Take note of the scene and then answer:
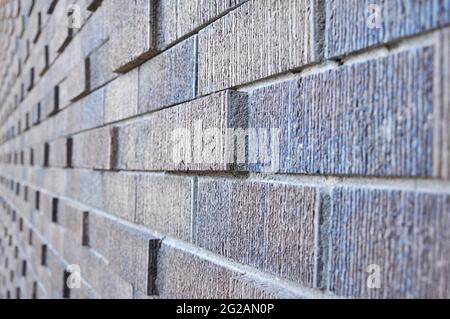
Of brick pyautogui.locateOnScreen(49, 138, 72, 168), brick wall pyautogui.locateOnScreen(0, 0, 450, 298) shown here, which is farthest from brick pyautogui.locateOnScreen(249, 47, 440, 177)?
brick pyautogui.locateOnScreen(49, 138, 72, 168)

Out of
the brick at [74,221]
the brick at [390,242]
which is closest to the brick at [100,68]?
the brick at [74,221]

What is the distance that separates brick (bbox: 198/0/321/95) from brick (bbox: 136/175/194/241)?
0.55 feet

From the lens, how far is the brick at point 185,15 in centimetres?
78

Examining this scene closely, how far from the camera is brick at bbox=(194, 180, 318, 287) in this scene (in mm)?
609

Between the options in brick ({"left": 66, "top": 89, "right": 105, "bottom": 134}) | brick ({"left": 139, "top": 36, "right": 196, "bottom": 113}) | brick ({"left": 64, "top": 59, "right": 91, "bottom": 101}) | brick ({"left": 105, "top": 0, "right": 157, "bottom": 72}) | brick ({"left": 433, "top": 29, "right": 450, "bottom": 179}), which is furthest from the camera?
brick ({"left": 64, "top": 59, "right": 91, "bottom": 101})

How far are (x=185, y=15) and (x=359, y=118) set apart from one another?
1.45 feet

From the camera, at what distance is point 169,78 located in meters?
0.97

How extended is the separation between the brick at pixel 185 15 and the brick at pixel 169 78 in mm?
18

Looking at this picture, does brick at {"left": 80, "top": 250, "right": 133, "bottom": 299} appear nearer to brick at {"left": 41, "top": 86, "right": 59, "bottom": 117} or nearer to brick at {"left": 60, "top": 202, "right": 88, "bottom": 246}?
brick at {"left": 60, "top": 202, "right": 88, "bottom": 246}

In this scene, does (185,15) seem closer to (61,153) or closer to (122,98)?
(122,98)

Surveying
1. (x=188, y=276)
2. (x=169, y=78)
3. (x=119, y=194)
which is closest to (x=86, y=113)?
(x=119, y=194)

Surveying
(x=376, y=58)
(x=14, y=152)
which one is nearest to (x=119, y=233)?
(x=376, y=58)

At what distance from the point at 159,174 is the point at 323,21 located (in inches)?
20.2

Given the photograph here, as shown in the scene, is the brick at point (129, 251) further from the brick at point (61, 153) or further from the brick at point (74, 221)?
the brick at point (61, 153)
